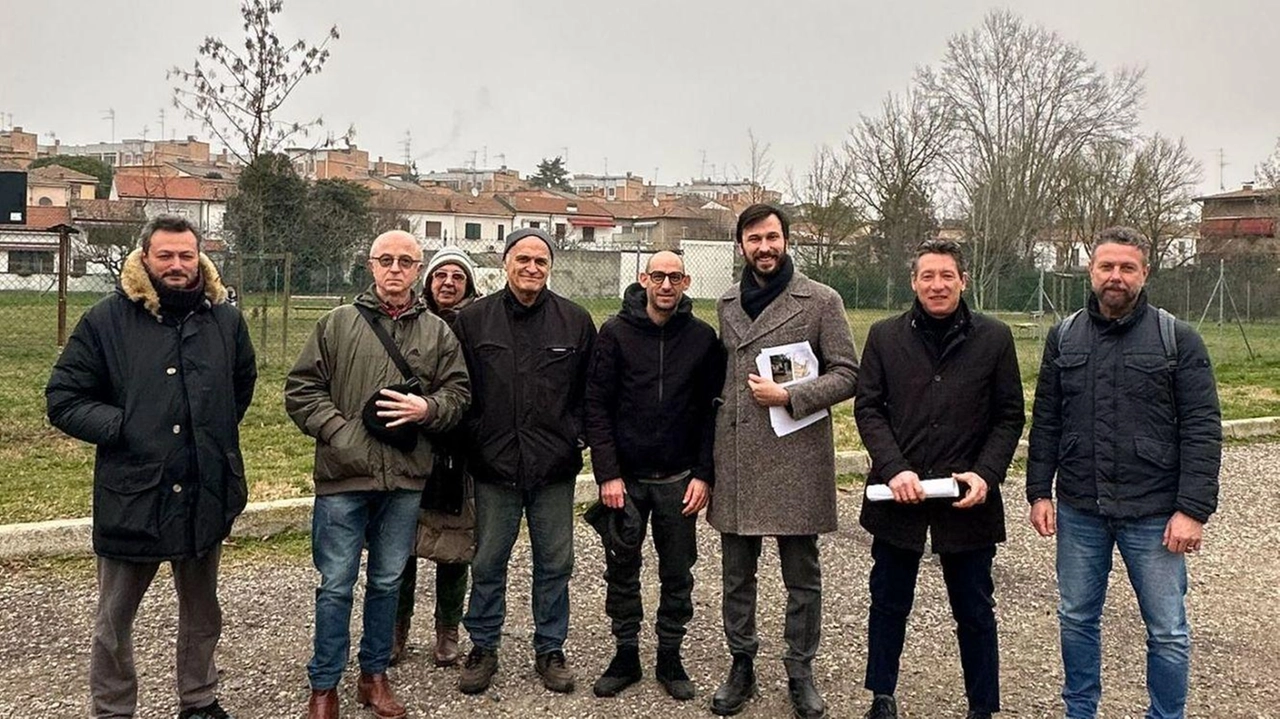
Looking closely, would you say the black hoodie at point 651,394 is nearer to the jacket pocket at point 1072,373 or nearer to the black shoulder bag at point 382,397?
the black shoulder bag at point 382,397

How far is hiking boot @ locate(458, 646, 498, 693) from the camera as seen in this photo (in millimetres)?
4227

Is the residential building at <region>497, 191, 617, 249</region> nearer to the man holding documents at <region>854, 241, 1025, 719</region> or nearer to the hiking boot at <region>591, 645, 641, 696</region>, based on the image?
the hiking boot at <region>591, 645, 641, 696</region>

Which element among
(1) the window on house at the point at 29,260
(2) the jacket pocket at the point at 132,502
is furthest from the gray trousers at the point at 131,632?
(1) the window on house at the point at 29,260

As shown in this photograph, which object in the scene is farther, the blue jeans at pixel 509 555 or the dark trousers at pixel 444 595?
the dark trousers at pixel 444 595

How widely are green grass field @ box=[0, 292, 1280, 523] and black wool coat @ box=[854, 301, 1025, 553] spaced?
450 centimetres

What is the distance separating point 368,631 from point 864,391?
214cm

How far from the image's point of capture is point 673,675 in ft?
14.1

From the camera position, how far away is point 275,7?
1115 centimetres

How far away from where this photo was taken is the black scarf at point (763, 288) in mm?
4152

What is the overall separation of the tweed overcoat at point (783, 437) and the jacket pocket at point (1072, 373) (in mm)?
759

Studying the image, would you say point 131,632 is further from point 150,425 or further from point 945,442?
Answer: point 945,442

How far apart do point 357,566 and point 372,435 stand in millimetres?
534

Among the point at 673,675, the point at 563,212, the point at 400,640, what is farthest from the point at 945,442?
the point at 563,212

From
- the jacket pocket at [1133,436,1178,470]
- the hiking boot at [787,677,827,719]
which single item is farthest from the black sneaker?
the jacket pocket at [1133,436,1178,470]
